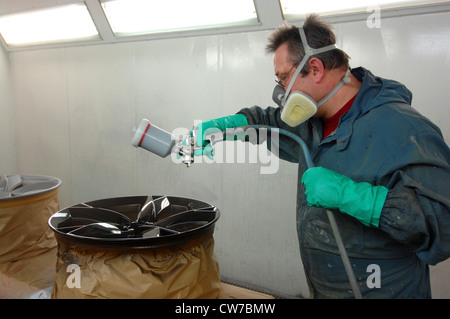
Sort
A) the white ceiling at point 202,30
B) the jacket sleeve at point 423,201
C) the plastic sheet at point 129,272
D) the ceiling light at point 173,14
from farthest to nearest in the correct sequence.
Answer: the ceiling light at point 173,14 < the white ceiling at point 202,30 < the plastic sheet at point 129,272 < the jacket sleeve at point 423,201

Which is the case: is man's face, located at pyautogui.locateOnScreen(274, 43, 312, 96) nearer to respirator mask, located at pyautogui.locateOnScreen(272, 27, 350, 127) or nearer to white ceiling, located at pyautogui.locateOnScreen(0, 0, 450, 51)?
respirator mask, located at pyautogui.locateOnScreen(272, 27, 350, 127)

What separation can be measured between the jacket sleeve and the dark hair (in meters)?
0.39

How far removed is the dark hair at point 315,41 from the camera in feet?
3.65

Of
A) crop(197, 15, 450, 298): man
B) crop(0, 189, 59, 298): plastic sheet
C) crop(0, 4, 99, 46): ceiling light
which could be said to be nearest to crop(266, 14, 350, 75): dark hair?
crop(197, 15, 450, 298): man

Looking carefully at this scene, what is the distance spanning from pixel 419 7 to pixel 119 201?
5.85ft

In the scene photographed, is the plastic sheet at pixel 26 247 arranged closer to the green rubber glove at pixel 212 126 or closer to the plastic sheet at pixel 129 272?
the plastic sheet at pixel 129 272

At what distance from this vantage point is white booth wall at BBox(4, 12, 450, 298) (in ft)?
5.72

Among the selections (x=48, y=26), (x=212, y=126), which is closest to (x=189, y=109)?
(x=212, y=126)

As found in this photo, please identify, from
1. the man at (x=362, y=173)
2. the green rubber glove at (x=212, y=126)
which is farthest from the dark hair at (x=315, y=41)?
the green rubber glove at (x=212, y=126)

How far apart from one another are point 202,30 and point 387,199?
68.7 inches

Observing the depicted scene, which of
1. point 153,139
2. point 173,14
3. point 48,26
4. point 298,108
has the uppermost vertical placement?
point 48,26

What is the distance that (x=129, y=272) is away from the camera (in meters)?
0.95

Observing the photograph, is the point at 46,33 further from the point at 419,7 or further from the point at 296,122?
the point at 419,7

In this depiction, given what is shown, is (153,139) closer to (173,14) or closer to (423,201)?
(423,201)
